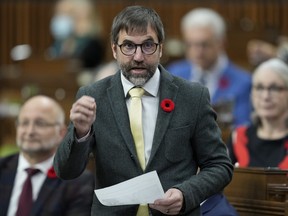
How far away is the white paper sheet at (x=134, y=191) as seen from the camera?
375 centimetres

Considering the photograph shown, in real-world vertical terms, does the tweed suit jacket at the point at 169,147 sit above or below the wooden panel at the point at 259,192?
above

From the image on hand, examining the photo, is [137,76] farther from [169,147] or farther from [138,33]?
[169,147]

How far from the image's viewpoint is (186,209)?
12.4ft

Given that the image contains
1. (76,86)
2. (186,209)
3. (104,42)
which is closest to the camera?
(186,209)

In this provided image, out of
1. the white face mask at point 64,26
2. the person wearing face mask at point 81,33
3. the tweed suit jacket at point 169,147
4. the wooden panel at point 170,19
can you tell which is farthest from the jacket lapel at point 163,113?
the white face mask at point 64,26

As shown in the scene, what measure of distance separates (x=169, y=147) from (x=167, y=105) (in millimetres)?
195

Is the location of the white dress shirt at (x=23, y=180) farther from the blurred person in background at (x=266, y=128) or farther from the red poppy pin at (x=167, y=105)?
the red poppy pin at (x=167, y=105)

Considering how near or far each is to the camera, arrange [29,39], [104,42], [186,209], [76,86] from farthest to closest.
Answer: [29,39]
[104,42]
[76,86]
[186,209]

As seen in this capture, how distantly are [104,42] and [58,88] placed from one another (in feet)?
5.09

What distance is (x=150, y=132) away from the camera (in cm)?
392

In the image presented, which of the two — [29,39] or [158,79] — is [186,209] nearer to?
[158,79]

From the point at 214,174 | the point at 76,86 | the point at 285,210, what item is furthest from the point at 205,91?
the point at 76,86

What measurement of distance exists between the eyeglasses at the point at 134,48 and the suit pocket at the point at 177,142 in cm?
36

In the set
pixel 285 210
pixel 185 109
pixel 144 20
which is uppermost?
pixel 144 20
